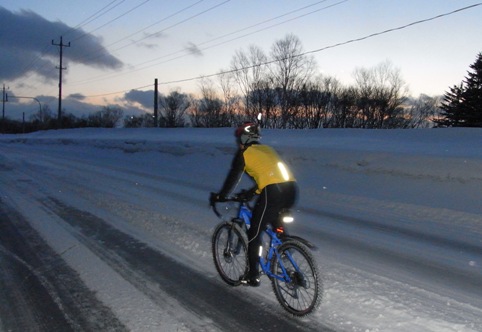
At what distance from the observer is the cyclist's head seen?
4617mm

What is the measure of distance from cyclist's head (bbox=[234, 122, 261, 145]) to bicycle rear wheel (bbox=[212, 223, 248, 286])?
1.18 meters

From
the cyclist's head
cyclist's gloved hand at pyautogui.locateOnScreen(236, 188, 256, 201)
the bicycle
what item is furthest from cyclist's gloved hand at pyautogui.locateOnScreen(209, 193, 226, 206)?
the cyclist's head

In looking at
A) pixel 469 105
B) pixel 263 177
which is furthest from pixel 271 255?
pixel 469 105

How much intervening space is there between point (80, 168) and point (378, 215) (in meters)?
13.9

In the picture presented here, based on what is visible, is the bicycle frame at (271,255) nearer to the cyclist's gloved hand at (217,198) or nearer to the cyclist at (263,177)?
the cyclist at (263,177)

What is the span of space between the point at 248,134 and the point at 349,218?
5515 mm

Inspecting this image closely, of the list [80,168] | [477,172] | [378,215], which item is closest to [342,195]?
[378,215]

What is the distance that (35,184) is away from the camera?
13.6 metres

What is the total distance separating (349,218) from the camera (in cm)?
941

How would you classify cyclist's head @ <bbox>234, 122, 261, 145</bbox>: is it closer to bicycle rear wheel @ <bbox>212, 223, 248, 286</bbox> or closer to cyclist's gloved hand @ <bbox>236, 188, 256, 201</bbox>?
cyclist's gloved hand @ <bbox>236, 188, 256, 201</bbox>

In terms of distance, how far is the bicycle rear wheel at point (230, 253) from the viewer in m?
5.16

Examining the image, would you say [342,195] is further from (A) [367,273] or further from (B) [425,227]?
(A) [367,273]

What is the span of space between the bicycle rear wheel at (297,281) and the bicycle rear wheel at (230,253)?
22.5 inches

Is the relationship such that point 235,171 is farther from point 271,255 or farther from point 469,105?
point 469,105
